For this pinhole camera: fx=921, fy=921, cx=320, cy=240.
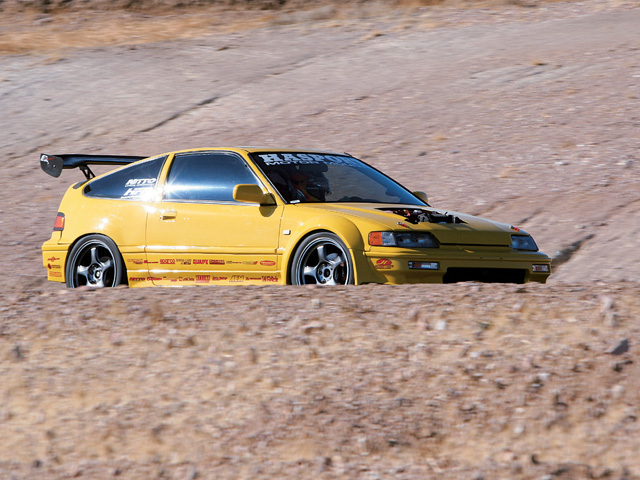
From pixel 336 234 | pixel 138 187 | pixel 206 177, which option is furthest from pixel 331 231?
pixel 138 187

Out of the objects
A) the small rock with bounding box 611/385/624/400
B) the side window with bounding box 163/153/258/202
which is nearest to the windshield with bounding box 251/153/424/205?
the side window with bounding box 163/153/258/202

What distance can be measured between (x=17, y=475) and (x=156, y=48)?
1959 cm

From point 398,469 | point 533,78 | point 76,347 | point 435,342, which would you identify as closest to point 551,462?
point 398,469

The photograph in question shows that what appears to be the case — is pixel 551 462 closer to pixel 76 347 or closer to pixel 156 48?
pixel 76 347

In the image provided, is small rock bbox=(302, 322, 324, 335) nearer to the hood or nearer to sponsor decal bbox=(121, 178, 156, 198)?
the hood

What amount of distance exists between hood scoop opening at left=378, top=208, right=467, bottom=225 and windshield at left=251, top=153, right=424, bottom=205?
56 cm

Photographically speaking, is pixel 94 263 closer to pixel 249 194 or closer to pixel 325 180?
pixel 249 194

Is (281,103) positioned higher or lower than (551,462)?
higher

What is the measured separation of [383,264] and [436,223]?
62 cm

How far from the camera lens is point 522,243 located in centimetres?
711

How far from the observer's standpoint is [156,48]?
22797mm

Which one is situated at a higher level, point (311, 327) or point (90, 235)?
point (90, 235)

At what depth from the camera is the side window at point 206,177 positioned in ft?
24.2

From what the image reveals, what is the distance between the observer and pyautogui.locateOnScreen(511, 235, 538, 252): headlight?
7.04 metres
